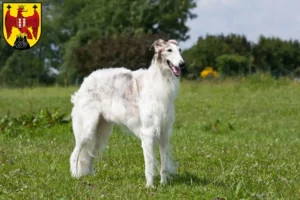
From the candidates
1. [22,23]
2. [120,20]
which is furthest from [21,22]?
[120,20]

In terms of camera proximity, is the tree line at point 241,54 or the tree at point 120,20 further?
the tree at point 120,20

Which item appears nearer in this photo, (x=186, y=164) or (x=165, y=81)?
(x=165, y=81)

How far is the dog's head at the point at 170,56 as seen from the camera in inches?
248

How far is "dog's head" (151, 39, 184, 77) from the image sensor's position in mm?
6310

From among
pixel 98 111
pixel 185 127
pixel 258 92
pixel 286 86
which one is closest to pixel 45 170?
pixel 98 111

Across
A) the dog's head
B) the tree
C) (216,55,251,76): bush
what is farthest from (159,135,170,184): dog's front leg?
the tree

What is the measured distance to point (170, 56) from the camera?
6.39 meters

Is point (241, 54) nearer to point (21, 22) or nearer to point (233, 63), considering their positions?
point (233, 63)

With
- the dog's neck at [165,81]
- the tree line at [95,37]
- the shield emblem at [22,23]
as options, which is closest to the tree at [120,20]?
the tree line at [95,37]

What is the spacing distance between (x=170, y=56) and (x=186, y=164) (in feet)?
7.13

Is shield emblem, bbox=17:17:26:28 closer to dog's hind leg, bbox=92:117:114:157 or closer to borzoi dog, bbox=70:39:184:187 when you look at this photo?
borzoi dog, bbox=70:39:184:187

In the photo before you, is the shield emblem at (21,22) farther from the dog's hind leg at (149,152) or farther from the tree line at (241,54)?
the tree line at (241,54)

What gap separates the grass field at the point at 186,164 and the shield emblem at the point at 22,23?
2836 mm

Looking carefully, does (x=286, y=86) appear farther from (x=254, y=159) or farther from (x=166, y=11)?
(x=166, y=11)
